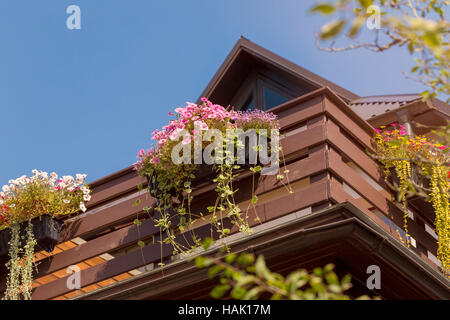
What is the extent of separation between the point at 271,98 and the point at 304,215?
486 cm

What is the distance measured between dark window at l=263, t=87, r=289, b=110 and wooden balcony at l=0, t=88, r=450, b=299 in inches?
99.8

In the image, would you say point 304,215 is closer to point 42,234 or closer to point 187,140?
point 187,140

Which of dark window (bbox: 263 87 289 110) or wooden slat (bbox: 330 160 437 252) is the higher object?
dark window (bbox: 263 87 289 110)

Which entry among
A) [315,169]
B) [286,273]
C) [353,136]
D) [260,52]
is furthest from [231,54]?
[286,273]

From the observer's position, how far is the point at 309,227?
6.16 metres

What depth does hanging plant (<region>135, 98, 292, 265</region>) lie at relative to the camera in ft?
23.1

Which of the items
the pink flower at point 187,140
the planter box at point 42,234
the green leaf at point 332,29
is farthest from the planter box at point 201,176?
the green leaf at point 332,29

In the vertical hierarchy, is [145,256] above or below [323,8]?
above

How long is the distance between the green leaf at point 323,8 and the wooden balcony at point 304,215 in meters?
3.35

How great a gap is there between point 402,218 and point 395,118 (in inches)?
62.5

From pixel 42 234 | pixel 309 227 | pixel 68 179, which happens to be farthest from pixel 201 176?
pixel 42 234

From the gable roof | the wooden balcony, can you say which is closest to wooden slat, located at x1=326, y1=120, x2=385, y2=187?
the wooden balcony

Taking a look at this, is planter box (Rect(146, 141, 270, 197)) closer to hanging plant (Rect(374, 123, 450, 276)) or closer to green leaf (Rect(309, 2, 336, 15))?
hanging plant (Rect(374, 123, 450, 276))

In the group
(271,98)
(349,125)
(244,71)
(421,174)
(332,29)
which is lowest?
(332,29)
